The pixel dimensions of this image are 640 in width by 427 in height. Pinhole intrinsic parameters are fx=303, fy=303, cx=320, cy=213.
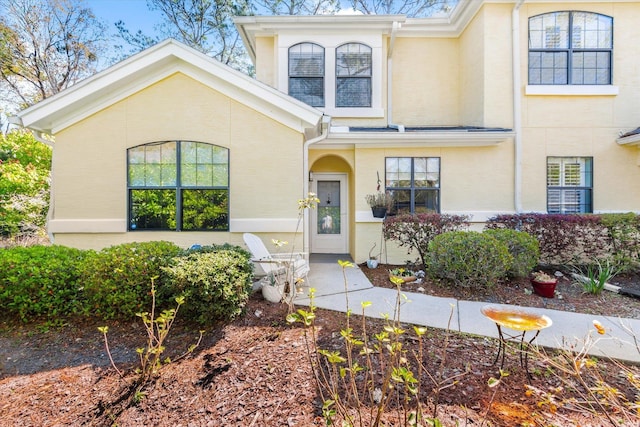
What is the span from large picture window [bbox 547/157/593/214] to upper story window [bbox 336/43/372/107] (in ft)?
17.7

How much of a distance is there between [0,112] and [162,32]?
9.97 metres

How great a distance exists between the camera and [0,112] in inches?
644

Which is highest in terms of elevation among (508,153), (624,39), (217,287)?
A: (624,39)

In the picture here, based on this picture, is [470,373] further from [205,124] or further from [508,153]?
[508,153]

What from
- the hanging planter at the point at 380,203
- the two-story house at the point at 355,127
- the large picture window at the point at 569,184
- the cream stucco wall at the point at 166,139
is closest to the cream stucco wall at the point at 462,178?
the two-story house at the point at 355,127

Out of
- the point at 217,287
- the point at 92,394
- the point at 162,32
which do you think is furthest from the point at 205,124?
the point at 162,32

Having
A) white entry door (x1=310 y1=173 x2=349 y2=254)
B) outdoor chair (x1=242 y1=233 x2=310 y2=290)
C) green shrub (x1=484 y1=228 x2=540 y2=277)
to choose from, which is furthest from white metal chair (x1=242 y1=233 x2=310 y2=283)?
green shrub (x1=484 y1=228 x2=540 y2=277)

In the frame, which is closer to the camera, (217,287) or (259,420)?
(259,420)

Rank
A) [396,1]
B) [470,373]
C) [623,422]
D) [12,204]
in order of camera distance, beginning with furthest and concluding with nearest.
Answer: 1. [396,1]
2. [12,204]
3. [470,373]
4. [623,422]

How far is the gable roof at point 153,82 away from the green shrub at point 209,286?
3.36m

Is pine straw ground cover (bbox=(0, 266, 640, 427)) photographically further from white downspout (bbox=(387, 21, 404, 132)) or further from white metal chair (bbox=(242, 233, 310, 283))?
white downspout (bbox=(387, 21, 404, 132))

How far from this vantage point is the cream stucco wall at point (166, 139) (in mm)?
6270

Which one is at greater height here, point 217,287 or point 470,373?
point 217,287

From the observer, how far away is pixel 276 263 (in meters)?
5.27
